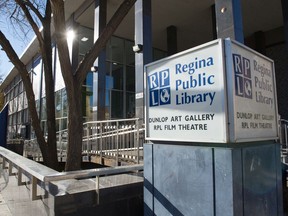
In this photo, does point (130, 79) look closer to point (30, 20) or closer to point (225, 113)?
point (30, 20)

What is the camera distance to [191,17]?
620 inches

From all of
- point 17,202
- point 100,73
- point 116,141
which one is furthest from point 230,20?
point 100,73

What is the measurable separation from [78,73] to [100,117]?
8.04 m

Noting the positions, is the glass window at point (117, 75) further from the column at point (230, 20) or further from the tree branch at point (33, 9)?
the column at point (230, 20)

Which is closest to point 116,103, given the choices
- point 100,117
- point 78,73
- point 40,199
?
point 100,117

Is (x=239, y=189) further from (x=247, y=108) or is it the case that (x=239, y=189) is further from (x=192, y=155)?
(x=247, y=108)

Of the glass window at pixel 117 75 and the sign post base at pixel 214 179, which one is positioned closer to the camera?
the sign post base at pixel 214 179

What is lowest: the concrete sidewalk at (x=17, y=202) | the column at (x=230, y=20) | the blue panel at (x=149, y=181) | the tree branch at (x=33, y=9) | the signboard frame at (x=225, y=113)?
the concrete sidewalk at (x=17, y=202)

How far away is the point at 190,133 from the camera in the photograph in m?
2.66

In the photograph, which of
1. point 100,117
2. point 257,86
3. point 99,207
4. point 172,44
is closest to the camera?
point 257,86

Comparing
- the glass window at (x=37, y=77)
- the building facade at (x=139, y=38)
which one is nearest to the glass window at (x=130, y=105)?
the building facade at (x=139, y=38)

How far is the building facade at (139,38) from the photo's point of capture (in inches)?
461

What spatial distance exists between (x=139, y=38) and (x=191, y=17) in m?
5.59

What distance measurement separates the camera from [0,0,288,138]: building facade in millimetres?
11703
